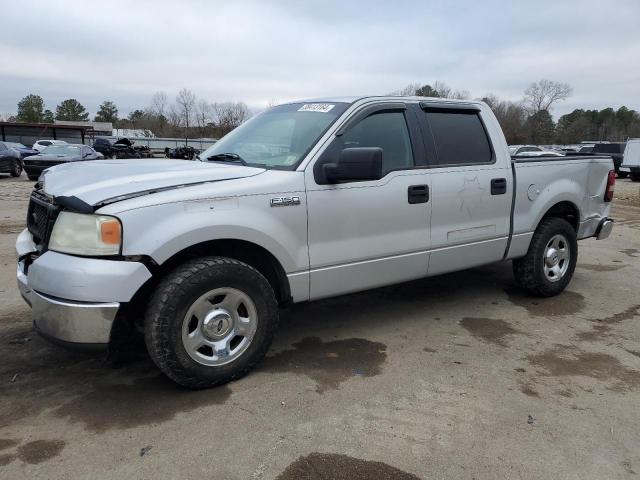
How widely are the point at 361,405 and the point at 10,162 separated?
21378mm

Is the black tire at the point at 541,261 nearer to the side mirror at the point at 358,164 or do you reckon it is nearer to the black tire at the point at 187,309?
the side mirror at the point at 358,164

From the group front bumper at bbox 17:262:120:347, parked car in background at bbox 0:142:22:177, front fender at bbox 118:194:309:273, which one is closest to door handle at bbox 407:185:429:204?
front fender at bbox 118:194:309:273

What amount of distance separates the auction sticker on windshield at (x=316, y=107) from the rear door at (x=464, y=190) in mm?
840

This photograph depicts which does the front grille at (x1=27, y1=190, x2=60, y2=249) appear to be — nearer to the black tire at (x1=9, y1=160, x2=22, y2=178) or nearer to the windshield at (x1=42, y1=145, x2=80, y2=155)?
the windshield at (x1=42, y1=145, x2=80, y2=155)

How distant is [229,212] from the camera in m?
3.15

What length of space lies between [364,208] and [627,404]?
6.86 feet

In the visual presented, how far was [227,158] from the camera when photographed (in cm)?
399

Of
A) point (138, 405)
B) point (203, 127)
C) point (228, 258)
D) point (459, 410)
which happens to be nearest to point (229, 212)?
point (228, 258)

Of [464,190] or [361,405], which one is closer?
[361,405]

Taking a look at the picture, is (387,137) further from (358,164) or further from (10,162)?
(10,162)

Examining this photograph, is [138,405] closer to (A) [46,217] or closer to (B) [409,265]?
(A) [46,217]

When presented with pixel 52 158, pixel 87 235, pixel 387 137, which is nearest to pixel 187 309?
pixel 87 235

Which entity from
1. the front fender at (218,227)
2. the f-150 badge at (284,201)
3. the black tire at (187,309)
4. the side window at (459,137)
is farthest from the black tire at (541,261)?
the black tire at (187,309)

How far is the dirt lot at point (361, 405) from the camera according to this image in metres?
2.55
